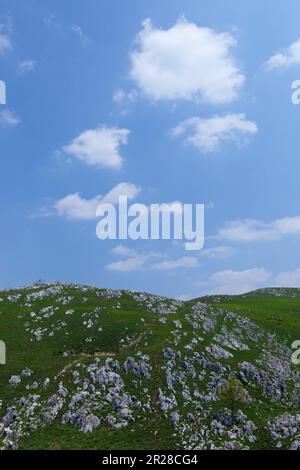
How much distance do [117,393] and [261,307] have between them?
78.3 m

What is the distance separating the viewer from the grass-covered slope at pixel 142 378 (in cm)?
5247

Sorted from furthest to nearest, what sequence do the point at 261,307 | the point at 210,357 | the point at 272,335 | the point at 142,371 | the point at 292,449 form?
the point at 261,307
the point at 272,335
the point at 210,357
the point at 142,371
the point at 292,449

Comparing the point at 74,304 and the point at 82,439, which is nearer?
the point at 82,439

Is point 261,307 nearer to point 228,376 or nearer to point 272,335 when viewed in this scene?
point 272,335

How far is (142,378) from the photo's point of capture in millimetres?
62656

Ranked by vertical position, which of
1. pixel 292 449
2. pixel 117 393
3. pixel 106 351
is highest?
pixel 106 351

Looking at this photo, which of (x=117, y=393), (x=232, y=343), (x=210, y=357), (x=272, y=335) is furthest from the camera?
(x=272, y=335)

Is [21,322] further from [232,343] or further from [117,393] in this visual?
[232,343]

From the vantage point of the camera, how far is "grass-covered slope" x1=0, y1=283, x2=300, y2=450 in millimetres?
52469

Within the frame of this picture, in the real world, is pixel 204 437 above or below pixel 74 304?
below

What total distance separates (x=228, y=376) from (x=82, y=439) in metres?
26.7

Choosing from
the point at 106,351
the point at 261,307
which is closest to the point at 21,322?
the point at 106,351

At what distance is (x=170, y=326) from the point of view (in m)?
78.9

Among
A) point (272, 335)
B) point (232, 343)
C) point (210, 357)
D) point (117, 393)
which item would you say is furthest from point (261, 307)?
point (117, 393)
